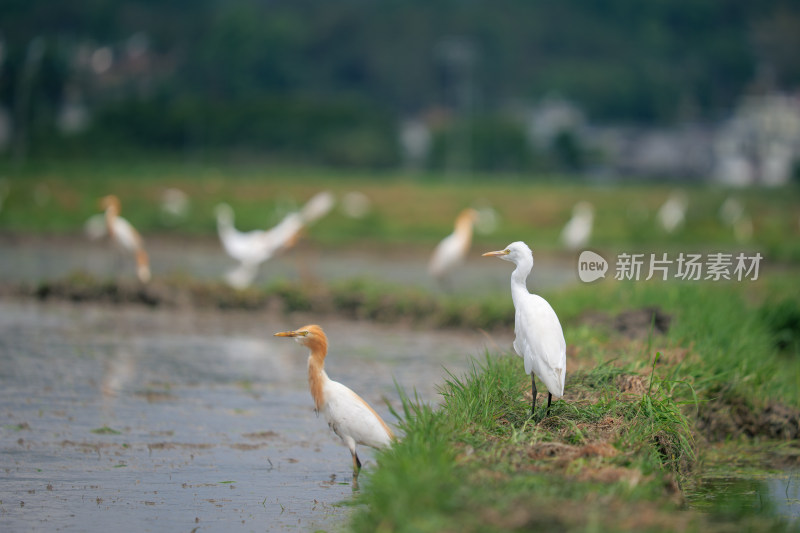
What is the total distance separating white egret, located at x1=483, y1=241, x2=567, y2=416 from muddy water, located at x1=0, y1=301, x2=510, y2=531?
1.39 metres

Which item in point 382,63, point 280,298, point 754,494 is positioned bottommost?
point 754,494

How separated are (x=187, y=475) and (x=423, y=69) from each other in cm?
10116

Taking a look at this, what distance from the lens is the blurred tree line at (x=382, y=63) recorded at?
245 ft

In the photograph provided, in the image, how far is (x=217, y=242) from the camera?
94.6ft

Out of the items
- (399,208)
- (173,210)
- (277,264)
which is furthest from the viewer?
(399,208)

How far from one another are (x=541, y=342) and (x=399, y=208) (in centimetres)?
3073

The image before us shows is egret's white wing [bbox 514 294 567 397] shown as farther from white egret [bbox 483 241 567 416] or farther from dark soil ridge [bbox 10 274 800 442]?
dark soil ridge [bbox 10 274 800 442]

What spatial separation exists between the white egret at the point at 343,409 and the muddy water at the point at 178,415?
394 mm

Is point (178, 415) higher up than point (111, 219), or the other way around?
point (111, 219)

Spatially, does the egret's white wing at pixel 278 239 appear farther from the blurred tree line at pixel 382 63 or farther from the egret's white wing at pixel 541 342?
the blurred tree line at pixel 382 63

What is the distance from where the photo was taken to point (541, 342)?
6410mm

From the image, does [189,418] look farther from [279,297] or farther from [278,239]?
[278,239]

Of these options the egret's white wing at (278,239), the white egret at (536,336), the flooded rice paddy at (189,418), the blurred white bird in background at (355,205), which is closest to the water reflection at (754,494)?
the flooded rice paddy at (189,418)

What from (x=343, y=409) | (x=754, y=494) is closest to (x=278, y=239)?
(x=343, y=409)
